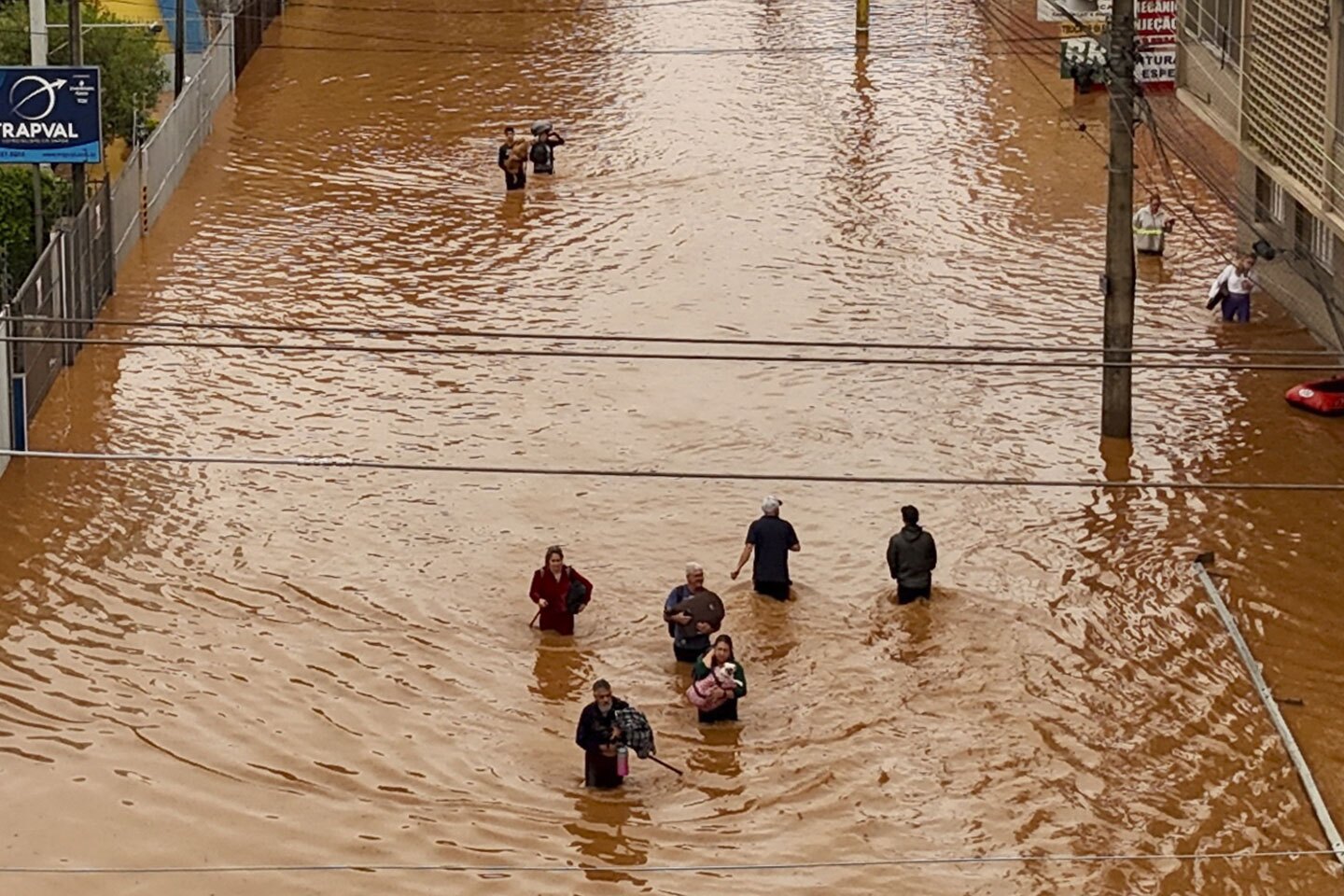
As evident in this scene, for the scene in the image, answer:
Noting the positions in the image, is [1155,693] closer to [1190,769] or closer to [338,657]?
[1190,769]

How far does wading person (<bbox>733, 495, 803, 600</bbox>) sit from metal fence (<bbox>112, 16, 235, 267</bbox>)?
14376 mm

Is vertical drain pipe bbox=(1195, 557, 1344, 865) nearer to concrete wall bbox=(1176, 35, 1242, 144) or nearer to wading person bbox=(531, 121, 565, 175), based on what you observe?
concrete wall bbox=(1176, 35, 1242, 144)

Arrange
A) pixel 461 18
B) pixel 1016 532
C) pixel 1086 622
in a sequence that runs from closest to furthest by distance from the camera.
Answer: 1. pixel 1086 622
2. pixel 1016 532
3. pixel 461 18

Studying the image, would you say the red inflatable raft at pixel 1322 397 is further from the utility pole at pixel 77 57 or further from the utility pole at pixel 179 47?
the utility pole at pixel 179 47

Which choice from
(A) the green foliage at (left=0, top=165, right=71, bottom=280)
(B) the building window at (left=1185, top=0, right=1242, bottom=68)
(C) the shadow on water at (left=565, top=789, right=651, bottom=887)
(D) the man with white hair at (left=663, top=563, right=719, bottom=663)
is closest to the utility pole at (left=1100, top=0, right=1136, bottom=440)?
(B) the building window at (left=1185, top=0, right=1242, bottom=68)

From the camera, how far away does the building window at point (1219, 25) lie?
31.7 m

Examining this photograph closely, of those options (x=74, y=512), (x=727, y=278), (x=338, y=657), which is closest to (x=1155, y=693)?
(x=338, y=657)

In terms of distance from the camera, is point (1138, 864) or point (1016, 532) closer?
point (1138, 864)

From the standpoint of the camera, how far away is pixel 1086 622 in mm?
23078

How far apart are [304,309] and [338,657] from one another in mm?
11775

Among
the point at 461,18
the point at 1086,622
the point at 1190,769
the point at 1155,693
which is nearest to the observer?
the point at 1190,769

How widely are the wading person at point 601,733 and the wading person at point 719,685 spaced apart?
1.34m

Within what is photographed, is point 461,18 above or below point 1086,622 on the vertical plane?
above

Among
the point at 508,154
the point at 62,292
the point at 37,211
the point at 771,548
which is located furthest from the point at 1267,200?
the point at 37,211
